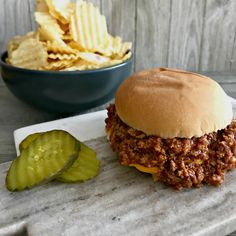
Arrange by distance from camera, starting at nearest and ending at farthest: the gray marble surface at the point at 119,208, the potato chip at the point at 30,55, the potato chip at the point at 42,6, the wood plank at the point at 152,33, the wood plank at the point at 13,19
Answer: the gray marble surface at the point at 119,208
the potato chip at the point at 30,55
the potato chip at the point at 42,6
the wood plank at the point at 13,19
the wood plank at the point at 152,33

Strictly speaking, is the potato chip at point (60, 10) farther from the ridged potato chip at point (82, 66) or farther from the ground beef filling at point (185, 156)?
the ground beef filling at point (185, 156)

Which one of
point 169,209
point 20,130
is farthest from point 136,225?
point 20,130

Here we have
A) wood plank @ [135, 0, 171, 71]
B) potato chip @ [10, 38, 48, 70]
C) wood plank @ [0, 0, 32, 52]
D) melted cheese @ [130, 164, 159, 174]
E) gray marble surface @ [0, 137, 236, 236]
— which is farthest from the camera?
wood plank @ [135, 0, 171, 71]

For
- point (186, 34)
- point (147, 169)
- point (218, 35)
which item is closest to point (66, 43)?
point (147, 169)

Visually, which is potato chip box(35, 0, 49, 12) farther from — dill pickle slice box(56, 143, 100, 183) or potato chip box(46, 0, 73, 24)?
dill pickle slice box(56, 143, 100, 183)

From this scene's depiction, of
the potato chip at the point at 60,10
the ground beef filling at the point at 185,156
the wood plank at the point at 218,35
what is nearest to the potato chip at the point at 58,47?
the potato chip at the point at 60,10

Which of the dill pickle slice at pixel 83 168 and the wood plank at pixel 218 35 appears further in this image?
the wood plank at pixel 218 35

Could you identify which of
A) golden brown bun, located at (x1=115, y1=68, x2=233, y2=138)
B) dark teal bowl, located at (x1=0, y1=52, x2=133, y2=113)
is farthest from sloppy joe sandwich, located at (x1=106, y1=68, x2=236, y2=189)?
dark teal bowl, located at (x1=0, y1=52, x2=133, y2=113)
